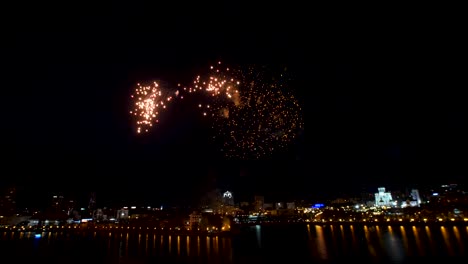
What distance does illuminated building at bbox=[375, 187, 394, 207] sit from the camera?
7962 centimetres

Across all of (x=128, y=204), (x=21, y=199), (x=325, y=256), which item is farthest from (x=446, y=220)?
(x=21, y=199)

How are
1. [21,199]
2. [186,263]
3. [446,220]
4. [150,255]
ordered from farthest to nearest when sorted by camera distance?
[21,199] < [446,220] < [150,255] < [186,263]

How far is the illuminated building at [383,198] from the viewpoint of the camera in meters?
79.6

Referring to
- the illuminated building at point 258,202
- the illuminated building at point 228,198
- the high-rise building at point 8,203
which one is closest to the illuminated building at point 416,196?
the illuminated building at point 258,202

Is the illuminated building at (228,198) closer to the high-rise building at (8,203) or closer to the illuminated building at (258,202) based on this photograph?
the illuminated building at (258,202)

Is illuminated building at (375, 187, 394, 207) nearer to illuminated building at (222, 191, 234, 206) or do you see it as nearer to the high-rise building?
illuminated building at (222, 191, 234, 206)

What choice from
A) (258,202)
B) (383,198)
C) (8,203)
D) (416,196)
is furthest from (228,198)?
(8,203)

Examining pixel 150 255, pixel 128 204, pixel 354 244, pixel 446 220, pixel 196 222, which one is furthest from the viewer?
pixel 128 204

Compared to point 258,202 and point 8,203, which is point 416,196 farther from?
point 8,203

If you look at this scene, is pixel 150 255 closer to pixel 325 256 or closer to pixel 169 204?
pixel 325 256

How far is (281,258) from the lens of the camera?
75.2 feet

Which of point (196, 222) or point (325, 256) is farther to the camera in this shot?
point (196, 222)

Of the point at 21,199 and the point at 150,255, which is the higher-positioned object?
the point at 21,199

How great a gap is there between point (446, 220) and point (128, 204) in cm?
8450
